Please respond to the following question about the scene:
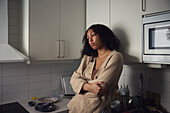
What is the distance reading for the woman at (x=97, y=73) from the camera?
3.71 feet


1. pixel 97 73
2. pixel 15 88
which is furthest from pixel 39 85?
pixel 97 73

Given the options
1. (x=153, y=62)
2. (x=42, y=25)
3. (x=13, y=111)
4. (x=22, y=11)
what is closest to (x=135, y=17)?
(x=153, y=62)

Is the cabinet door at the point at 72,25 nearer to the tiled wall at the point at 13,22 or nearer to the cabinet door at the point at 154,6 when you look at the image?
the tiled wall at the point at 13,22

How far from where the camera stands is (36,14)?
156 centimetres

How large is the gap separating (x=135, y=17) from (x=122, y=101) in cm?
74

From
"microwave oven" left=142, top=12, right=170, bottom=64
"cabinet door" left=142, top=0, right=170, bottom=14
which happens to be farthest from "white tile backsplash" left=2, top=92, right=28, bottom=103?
"cabinet door" left=142, top=0, right=170, bottom=14

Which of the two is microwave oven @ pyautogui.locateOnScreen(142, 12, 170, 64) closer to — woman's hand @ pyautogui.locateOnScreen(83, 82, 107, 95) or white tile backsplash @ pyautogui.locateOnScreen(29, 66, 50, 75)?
woman's hand @ pyautogui.locateOnScreen(83, 82, 107, 95)

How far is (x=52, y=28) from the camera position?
5.43 feet

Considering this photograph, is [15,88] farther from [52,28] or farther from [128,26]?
[128,26]

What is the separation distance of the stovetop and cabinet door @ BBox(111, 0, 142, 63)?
1.10 meters

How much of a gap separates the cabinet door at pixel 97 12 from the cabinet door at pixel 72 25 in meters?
0.10

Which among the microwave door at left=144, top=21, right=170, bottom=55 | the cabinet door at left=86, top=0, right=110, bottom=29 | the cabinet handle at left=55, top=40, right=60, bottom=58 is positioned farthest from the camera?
the cabinet handle at left=55, top=40, right=60, bottom=58

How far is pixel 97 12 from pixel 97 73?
2.28ft

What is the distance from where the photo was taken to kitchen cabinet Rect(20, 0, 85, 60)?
1.55m
